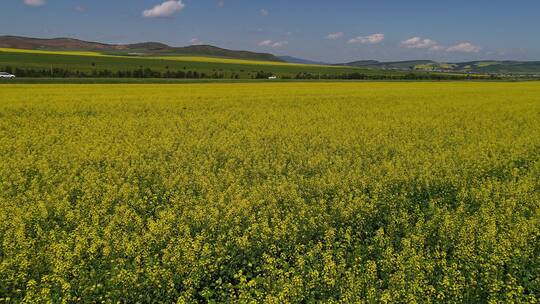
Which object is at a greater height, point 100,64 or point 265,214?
point 100,64

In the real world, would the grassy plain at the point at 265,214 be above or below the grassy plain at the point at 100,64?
below

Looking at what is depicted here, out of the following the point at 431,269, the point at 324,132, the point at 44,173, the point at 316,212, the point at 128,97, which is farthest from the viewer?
the point at 128,97

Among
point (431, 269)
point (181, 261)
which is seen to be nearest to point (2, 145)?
point (181, 261)

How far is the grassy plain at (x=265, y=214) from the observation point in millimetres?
5500

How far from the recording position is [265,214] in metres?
7.86

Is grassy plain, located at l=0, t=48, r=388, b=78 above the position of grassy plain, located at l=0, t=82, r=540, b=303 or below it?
above

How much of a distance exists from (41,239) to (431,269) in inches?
253

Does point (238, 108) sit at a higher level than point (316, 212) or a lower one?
higher

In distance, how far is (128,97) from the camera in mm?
29781

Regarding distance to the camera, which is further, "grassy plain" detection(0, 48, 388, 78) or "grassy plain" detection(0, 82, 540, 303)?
"grassy plain" detection(0, 48, 388, 78)

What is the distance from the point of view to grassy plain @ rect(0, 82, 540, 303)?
217 inches

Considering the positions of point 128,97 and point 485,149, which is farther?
point 128,97

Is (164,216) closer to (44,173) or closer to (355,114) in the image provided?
(44,173)

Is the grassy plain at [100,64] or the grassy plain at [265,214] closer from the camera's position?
the grassy plain at [265,214]
